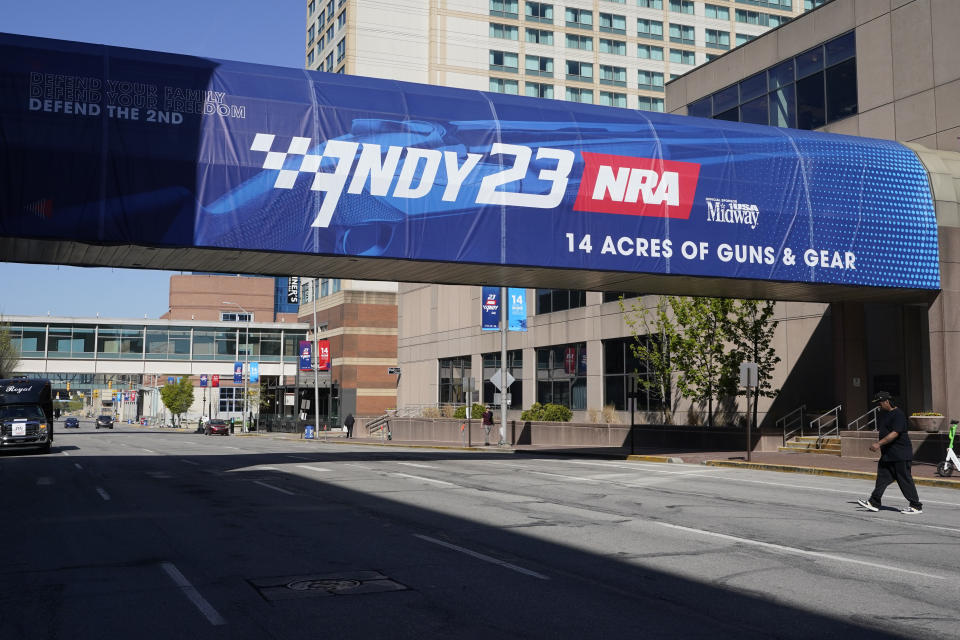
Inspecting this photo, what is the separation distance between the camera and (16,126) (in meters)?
19.0

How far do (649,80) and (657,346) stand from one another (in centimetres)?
5223

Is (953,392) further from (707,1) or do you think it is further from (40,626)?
(707,1)

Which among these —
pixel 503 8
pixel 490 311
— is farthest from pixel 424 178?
pixel 503 8

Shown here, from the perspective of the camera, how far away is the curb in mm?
20312

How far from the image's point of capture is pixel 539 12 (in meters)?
82.1

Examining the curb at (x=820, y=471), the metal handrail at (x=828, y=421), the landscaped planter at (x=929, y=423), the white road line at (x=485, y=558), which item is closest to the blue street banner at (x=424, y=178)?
the landscaped planter at (x=929, y=423)

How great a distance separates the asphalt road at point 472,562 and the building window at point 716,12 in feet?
252

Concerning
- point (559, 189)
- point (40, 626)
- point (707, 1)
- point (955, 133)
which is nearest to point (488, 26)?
point (707, 1)

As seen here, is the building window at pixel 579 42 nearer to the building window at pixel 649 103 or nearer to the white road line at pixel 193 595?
the building window at pixel 649 103

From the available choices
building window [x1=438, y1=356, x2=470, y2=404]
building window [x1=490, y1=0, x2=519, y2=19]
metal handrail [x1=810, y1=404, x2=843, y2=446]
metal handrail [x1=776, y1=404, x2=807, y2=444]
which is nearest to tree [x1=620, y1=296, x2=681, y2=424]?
metal handrail [x1=776, y1=404, x2=807, y2=444]

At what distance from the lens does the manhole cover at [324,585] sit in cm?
840

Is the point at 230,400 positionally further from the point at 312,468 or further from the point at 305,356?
the point at 312,468

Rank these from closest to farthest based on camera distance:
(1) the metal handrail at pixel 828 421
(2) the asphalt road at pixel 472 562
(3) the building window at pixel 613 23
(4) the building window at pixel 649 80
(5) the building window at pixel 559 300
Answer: (2) the asphalt road at pixel 472 562, (1) the metal handrail at pixel 828 421, (5) the building window at pixel 559 300, (3) the building window at pixel 613 23, (4) the building window at pixel 649 80

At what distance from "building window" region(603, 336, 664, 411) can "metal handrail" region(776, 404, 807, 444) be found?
282 inches
